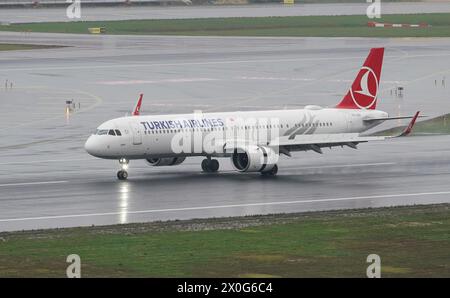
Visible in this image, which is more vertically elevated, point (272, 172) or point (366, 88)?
point (366, 88)

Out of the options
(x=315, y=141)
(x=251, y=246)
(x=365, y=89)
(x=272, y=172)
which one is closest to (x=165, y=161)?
(x=272, y=172)

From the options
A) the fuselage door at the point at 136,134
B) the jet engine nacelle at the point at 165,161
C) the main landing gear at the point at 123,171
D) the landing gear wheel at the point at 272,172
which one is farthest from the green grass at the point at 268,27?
the fuselage door at the point at 136,134

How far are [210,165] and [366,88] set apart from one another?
12125 millimetres

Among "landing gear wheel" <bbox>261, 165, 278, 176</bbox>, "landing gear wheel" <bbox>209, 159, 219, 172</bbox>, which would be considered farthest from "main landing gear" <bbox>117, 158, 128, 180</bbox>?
"landing gear wheel" <bbox>261, 165, 278, 176</bbox>

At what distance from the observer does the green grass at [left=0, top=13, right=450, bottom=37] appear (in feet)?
509

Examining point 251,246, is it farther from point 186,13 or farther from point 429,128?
point 186,13

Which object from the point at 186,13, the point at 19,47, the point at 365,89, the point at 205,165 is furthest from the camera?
the point at 186,13

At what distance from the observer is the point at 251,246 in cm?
4766

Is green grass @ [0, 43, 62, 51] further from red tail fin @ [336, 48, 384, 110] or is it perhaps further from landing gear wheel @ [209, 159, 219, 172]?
landing gear wheel @ [209, 159, 219, 172]

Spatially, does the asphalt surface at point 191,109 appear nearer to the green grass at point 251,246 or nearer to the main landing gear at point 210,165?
the main landing gear at point 210,165

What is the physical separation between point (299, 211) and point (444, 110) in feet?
149

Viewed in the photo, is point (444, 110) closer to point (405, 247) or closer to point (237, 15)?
point (405, 247)
